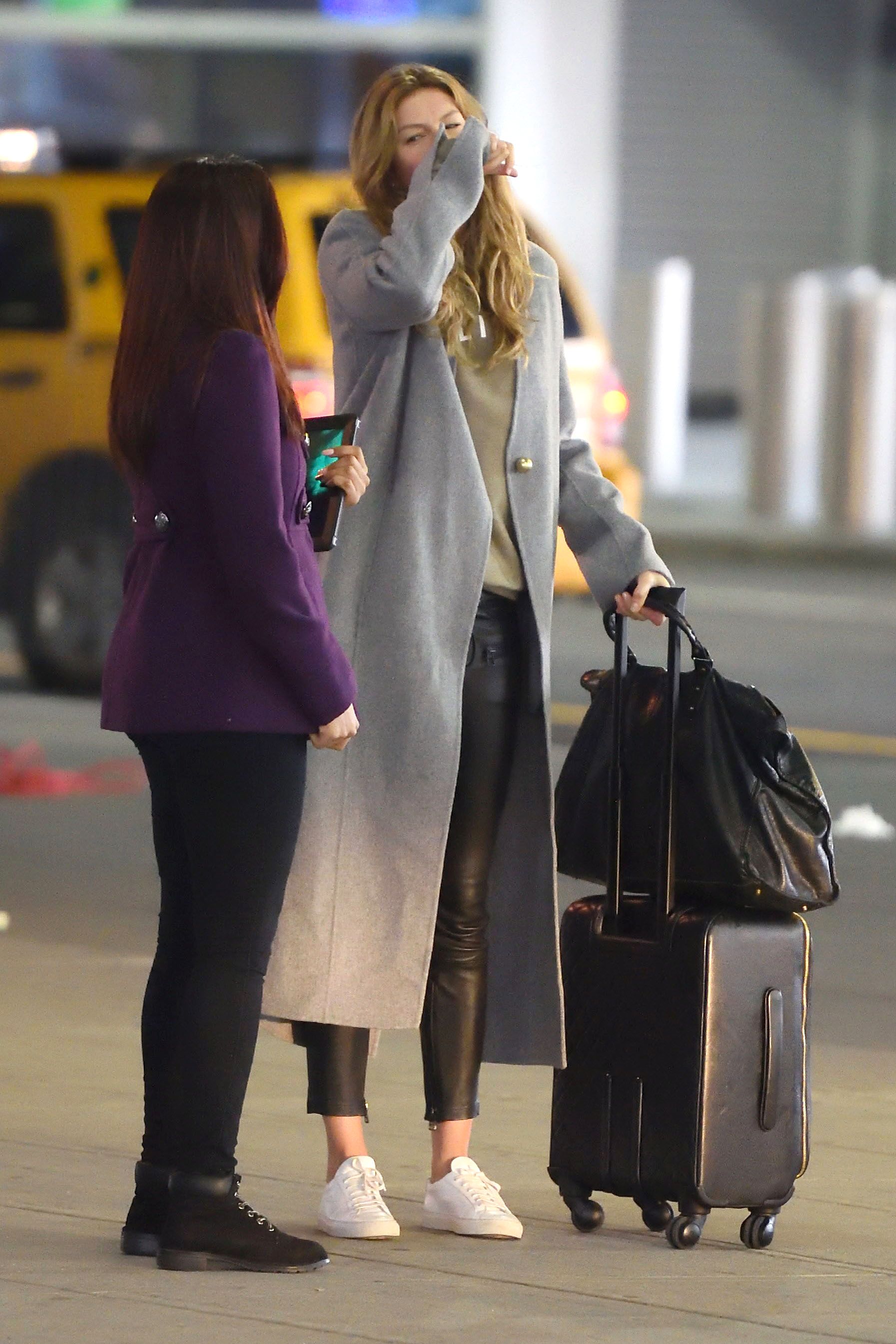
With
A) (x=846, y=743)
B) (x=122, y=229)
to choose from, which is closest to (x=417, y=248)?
(x=846, y=743)

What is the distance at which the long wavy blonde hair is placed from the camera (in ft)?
15.2

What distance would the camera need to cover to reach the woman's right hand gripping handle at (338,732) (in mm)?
4316

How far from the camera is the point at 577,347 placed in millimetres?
13672

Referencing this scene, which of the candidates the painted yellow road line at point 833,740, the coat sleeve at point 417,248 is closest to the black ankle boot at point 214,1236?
the coat sleeve at point 417,248

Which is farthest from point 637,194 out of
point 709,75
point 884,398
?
point 884,398

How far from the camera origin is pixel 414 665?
15.1ft

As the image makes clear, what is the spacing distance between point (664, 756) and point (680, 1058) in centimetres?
49

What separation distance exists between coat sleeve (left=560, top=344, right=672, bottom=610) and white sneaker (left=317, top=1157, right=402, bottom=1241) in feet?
3.41

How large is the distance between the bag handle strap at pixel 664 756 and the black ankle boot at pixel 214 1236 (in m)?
0.79

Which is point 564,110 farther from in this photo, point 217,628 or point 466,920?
point 217,628

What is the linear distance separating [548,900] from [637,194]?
19927 mm

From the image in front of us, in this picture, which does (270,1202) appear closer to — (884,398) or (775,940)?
(775,940)

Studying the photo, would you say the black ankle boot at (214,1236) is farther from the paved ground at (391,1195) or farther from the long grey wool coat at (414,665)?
the long grey wool coat at (414,665)

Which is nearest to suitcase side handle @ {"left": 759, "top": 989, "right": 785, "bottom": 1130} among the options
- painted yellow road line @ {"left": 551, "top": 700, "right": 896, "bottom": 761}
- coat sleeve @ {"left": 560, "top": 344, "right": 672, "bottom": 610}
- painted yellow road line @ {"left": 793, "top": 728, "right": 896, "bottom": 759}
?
coat sleeve @ {"left": 560, "top": 344, "right": 672, "bottom": 610}
